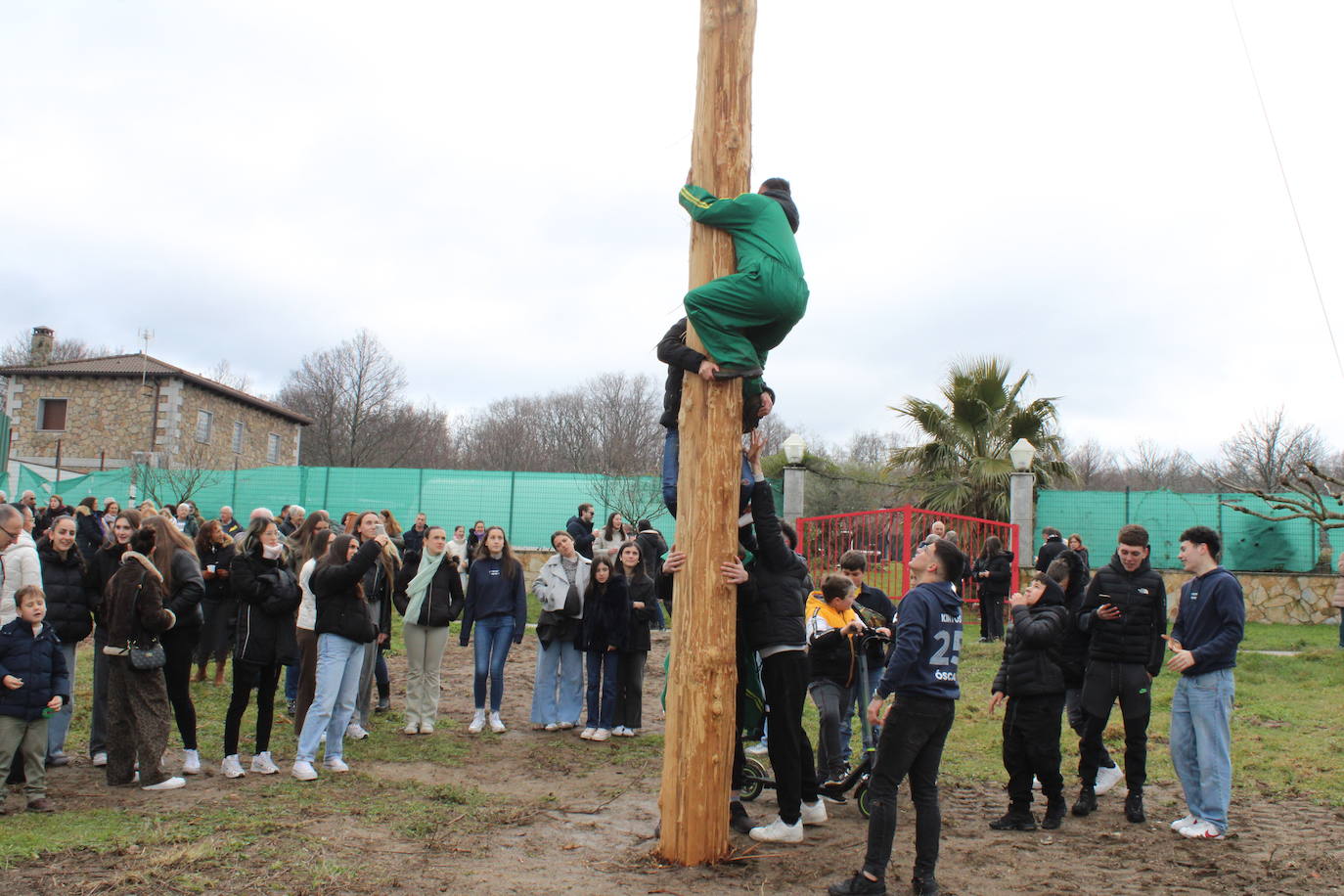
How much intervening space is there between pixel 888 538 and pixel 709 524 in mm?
12996

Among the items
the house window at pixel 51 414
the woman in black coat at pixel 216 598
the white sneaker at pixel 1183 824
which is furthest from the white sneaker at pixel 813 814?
the house window at pixel 51 414

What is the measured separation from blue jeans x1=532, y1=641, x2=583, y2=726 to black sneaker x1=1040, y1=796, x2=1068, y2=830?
4.60 metres

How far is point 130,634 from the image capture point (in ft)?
22.4

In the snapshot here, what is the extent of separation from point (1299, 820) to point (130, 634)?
308 inches

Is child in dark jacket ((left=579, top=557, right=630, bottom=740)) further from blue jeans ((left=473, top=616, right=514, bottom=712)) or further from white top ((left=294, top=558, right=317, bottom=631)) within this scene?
white top ((left=294, top=558, right=317, bottom=631))

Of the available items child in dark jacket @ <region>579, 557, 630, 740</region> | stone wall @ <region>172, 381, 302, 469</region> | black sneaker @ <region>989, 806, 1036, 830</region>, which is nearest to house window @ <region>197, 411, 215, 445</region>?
stone wall @ <region>172, 381, 302, 469</region>

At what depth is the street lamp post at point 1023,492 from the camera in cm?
1850

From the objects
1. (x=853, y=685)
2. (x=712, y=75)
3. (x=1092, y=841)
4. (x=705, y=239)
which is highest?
(x=712, y=75)

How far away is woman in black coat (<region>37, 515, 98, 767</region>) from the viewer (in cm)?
720

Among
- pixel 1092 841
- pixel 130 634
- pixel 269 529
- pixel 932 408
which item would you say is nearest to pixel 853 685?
pixel 1092 841

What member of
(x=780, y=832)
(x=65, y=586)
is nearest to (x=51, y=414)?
(x=65, y=586)

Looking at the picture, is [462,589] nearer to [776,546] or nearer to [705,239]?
[776,546]

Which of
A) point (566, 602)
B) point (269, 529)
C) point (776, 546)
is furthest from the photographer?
point (566, 602)

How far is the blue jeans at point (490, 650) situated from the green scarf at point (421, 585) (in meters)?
0.59
